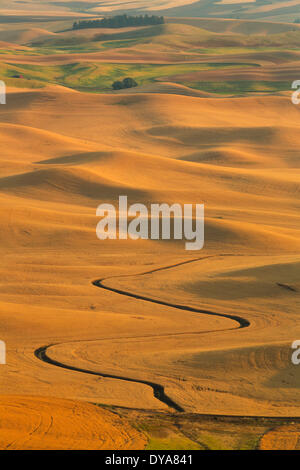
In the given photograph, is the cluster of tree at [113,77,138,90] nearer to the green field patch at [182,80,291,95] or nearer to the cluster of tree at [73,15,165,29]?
the green field patch at [182,80,291,95]

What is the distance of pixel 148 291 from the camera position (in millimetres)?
21688

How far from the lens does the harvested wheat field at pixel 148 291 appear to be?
12.8 metres

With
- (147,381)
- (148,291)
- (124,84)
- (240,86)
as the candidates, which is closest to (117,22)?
(124,84)

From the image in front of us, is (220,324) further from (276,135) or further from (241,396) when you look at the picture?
(276,135)

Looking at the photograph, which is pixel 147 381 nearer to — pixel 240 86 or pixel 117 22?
pixel 240 86

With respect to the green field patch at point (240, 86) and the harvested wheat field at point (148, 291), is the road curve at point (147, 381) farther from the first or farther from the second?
the green field patch at point (240, 86)

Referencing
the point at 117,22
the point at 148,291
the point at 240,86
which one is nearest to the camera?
the point at 148,291

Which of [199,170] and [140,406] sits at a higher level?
[199,170]

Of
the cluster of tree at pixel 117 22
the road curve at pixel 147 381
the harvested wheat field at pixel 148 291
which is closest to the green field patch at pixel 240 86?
the harvested wheat field at pixel 148 291

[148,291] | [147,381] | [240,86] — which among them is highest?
[240,86]

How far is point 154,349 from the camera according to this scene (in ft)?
54.7
